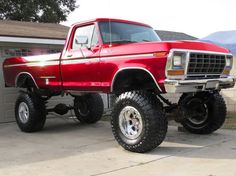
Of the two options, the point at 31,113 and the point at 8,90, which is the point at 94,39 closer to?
the point at 31,113

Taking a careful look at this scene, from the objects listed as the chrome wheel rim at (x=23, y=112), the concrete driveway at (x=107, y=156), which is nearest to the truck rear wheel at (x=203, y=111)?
the concrete driveway at (x=107, y=156)

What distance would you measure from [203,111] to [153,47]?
256 cm

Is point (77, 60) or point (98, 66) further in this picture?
point (77, 60)

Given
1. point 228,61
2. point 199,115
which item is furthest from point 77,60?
point 228,61

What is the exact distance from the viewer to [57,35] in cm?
1319

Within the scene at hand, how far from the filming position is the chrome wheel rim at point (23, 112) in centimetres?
1011

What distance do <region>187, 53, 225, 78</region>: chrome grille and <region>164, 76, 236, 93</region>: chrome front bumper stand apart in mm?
174

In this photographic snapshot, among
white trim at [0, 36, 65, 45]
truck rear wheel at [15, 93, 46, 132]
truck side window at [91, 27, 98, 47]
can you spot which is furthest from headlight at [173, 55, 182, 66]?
white trim at [0, 36, 65, 45]

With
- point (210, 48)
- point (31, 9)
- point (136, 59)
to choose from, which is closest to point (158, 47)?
point (136, 59)

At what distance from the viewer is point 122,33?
8.43m

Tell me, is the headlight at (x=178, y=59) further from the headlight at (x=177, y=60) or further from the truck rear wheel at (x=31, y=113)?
the truck rear wheel at (x=31, y=113)

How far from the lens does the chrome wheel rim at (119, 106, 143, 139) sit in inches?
286

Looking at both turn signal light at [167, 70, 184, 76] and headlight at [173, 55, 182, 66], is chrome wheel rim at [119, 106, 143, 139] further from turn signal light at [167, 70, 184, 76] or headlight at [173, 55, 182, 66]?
headlight at [173, 55, 182, 66]

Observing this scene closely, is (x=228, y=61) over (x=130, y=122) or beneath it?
over
